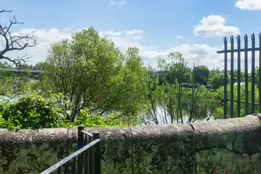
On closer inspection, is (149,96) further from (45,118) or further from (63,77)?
(63,77)

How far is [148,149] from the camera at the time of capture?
236 cm

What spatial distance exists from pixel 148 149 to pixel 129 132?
0.24 meters

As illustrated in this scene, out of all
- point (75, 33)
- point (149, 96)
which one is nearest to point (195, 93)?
point (149, 96)

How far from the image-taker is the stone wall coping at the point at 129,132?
2.30m

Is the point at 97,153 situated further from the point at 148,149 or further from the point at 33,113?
the point at 33,113

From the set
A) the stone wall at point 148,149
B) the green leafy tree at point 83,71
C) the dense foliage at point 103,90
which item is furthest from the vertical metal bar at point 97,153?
the green leafy tree at point 83,71

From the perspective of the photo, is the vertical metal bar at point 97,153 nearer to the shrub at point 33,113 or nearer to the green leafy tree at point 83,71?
the shrub at point 33,113

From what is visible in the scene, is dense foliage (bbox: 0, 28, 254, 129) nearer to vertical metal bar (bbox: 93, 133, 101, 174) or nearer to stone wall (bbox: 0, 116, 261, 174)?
stone wall (bbox: 0, 116, 261, 174)

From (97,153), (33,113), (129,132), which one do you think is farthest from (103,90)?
(97,153)

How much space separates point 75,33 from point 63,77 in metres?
2.82

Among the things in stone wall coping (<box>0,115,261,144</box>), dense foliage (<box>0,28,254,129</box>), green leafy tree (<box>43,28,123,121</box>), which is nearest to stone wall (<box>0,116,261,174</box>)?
stone wall coping (<box>0,115,261,144</box>)

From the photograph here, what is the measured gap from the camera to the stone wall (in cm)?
228

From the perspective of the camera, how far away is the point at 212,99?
8.49 meters

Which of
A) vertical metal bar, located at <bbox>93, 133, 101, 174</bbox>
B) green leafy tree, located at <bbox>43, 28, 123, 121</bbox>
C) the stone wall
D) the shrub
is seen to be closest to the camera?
vertical metal bar, located at <bbox>93, 133, 101, 174</bbox>
